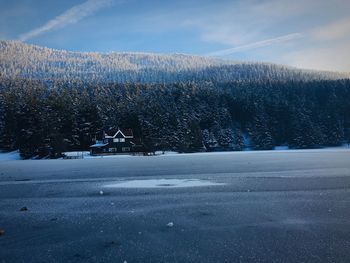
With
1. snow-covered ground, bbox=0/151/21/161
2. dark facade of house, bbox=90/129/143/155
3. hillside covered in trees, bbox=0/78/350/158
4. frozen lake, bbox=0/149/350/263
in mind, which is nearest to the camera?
frozen lake, bbox=0/149/350/263

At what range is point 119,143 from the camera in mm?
74625

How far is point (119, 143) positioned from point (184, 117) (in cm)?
1739

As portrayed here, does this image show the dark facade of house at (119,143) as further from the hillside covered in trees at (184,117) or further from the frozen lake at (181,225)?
the frozen lake at (181,225)

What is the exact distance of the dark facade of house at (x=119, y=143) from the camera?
7412 centimetres

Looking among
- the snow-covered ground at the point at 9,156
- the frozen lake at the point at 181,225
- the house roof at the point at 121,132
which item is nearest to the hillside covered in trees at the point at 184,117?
the snow-covered ground at the point at 9,156

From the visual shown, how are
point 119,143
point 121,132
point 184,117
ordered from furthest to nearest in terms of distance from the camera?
point 184,117 → point 121,132 → point 119,143

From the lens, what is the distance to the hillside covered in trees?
7050cm

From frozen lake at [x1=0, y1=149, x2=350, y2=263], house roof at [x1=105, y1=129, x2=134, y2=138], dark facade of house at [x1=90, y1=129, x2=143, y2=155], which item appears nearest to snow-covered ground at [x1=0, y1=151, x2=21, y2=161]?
dark facade of house at [x1=90, y1=129, x2=143, y2=155]

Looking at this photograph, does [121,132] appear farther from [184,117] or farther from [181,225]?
[181,225]

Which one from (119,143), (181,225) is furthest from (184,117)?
(181,225)

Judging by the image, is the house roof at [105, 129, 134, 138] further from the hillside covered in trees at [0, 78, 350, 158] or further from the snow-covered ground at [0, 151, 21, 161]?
the snow-covered ground at [0, 151, 21, 161]

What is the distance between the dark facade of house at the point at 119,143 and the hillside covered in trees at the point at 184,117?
2.74m

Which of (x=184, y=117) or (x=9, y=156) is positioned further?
(x=184, y=117)

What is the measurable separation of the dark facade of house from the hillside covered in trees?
2739 mm
